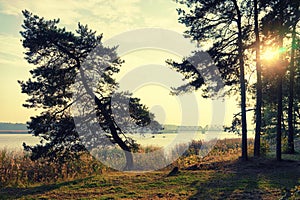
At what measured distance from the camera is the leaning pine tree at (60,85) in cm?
1482

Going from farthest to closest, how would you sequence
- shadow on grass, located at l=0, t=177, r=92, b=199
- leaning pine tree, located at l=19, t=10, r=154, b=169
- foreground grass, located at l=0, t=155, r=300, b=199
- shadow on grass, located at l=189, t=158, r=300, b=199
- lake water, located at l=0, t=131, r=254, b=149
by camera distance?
lake water, located at l=0, t=131, r=254, b=149
leaning pine tree, located at l=19, t=10, r=154, b=169
shadow on grass, located at l=0, t=177, r=92, b=199
foreground grass, located at l=0, t=155, r=300, b=199
shadow on grass, located at l=189, t=158, r=300, b=199

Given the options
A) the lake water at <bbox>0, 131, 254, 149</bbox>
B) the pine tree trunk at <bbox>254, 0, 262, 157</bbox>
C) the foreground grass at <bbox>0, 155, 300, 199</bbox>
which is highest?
the pine tree trunk at <bbox>254, 0, 262, 157</bbox>

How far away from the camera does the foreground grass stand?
9.20 metres

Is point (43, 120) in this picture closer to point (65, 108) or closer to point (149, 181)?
point (65, 108)

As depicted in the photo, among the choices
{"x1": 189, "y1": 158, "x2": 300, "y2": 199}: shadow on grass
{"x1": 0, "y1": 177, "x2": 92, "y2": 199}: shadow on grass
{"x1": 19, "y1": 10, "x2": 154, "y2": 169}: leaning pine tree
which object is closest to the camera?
{"x1": 189, "y1": 158, "x2": 300, "y2": 199}: shadow on grass

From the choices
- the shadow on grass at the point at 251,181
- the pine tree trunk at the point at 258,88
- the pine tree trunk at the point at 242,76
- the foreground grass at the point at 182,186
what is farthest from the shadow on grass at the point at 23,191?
the pine tree trunk at the point at 258,88

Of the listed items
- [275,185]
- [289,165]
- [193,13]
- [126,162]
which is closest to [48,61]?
[126,162]

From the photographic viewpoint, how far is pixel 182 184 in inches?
422

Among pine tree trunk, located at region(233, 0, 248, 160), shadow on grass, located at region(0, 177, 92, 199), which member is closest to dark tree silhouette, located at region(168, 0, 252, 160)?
pine tree trunk, located at region(233, 0, 248, 160)

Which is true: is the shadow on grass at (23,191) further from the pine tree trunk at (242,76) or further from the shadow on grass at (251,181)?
the pine tree trunk at (242,76)

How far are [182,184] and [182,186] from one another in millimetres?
323

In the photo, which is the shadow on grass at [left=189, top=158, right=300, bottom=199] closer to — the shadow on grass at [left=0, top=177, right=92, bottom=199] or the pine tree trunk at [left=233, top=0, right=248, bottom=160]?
the pine tree trunk at [left=233, top=0, right=248, bottom=160]

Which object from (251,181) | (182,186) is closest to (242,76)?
(251,181)

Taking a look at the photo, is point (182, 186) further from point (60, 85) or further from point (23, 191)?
point (60, 85)
